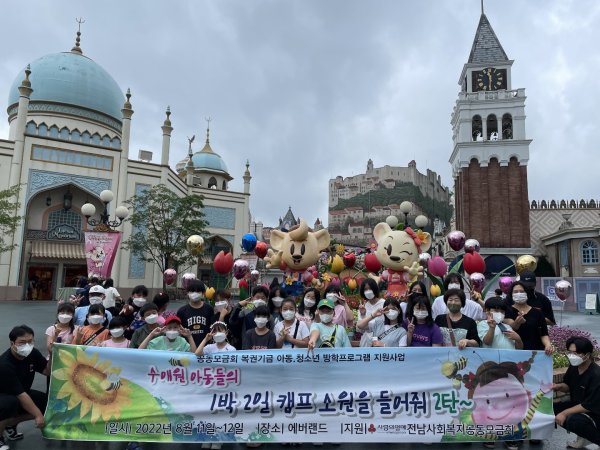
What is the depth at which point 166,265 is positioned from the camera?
22312 mm

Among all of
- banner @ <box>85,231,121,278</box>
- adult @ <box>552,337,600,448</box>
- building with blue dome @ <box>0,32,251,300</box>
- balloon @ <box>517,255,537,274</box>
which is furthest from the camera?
building with blue dome @ <box>0,32,251,300</box>

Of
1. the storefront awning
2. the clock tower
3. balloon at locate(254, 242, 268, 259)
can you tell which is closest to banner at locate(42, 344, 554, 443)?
balloon at locate(254, 242, 268, 259)

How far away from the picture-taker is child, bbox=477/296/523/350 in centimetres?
421

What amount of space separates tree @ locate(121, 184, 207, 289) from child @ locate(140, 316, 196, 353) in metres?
17.6

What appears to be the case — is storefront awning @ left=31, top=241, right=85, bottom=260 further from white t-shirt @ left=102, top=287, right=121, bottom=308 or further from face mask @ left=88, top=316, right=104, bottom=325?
face mask @ left=88, top=316, right=104, bottom=325

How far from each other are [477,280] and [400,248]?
5.95ft

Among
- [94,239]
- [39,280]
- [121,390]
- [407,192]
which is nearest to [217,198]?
[39,280]

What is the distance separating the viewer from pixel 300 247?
8.76 metres

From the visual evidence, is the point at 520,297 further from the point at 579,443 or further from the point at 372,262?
the point at 372,262

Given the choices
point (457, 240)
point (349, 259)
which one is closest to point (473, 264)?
point (457, 240)

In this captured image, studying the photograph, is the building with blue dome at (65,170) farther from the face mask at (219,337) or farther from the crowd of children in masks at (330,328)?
the face mask at (219,337)

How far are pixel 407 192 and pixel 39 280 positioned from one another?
57589mm

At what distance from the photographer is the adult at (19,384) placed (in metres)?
3.88

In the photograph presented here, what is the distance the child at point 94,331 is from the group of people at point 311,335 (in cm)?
1
